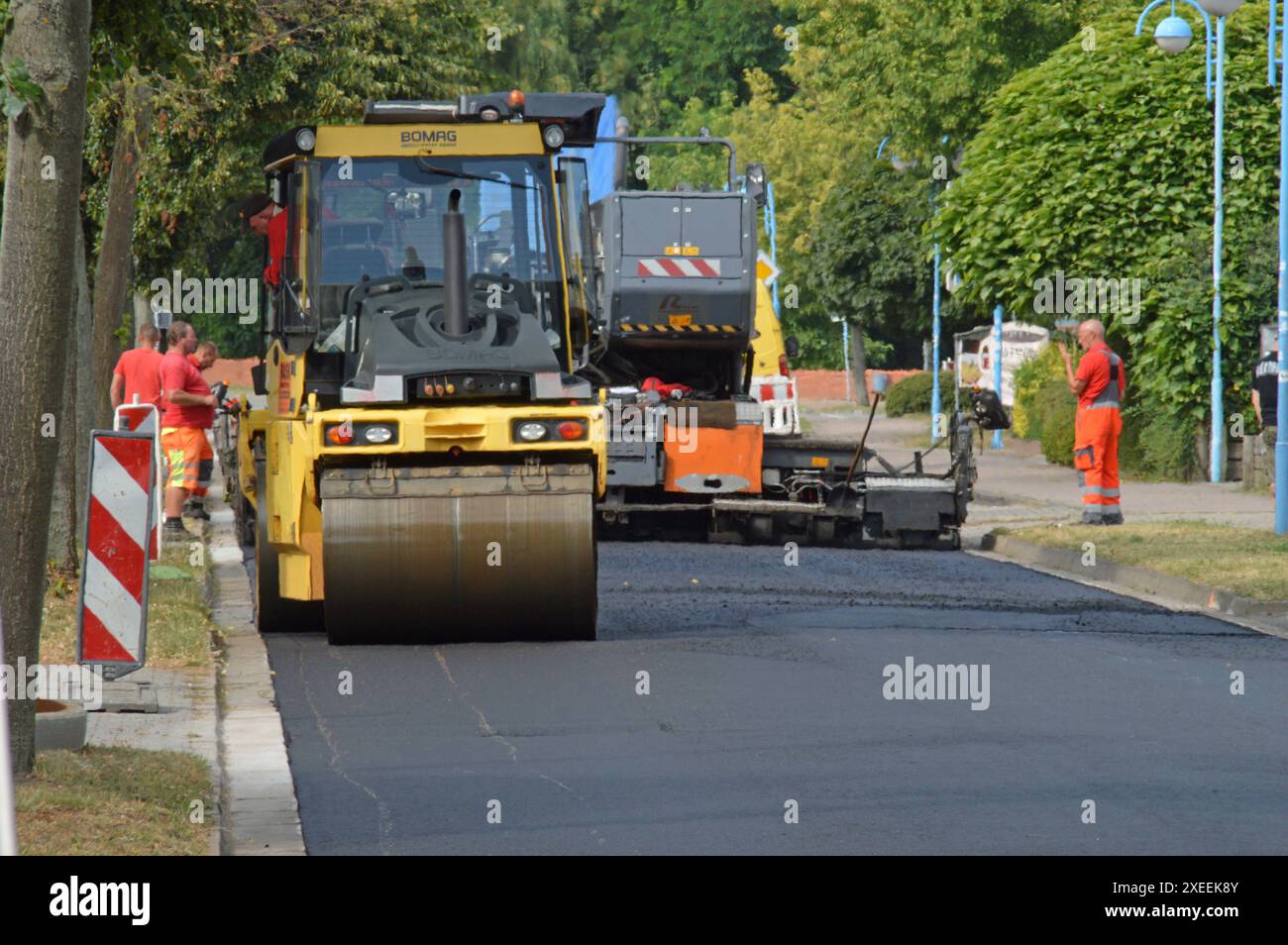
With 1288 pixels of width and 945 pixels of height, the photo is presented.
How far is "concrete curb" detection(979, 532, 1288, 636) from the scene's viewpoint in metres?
14.6

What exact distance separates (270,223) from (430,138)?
3.84ft

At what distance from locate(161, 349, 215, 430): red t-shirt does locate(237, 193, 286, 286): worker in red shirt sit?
6.63 meters

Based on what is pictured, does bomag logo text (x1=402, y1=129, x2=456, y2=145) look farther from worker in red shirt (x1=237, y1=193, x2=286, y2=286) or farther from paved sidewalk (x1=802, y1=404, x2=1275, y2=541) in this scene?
paved sidewalk (x1=802, y1=404, x2=1275, y2=541)

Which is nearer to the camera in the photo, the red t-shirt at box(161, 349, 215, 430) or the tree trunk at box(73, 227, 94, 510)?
the tree trunk at box(73, 227, 94, 510)

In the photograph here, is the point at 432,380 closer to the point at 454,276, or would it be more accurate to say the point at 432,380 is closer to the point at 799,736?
the point at 454,276

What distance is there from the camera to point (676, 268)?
66.5 feet

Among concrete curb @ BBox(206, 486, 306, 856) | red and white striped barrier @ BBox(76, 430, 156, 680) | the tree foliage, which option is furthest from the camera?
the tree foliage

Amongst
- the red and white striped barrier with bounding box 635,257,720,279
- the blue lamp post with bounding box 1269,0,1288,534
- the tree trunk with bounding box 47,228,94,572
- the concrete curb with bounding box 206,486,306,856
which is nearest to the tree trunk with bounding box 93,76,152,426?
the red and white striped barrier with bounding box 635,257,720,279

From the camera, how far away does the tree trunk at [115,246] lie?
69.1 feet

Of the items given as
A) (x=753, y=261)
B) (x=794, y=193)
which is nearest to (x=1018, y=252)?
(x=753, y=261)

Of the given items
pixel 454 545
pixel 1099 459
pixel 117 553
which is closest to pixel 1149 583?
pixel 1099 459

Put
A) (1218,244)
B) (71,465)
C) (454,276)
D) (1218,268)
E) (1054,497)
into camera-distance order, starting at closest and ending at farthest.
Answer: (454,276) < (71,465) < (1054,497) < (1218,244) < (1218,268)

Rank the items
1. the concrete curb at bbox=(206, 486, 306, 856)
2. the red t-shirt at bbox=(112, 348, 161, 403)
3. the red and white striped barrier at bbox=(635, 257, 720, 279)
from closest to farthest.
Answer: the concrete curb at bbox=(206, 486, 306, 856) < the red and white striped barrier at bbox=(635, 257, 720, 279) < the red t-shirt at bbox=(112, 348, 161, 403)

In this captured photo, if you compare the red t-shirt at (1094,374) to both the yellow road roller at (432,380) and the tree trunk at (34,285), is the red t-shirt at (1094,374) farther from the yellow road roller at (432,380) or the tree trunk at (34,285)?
the tree trunk at (34,285)
